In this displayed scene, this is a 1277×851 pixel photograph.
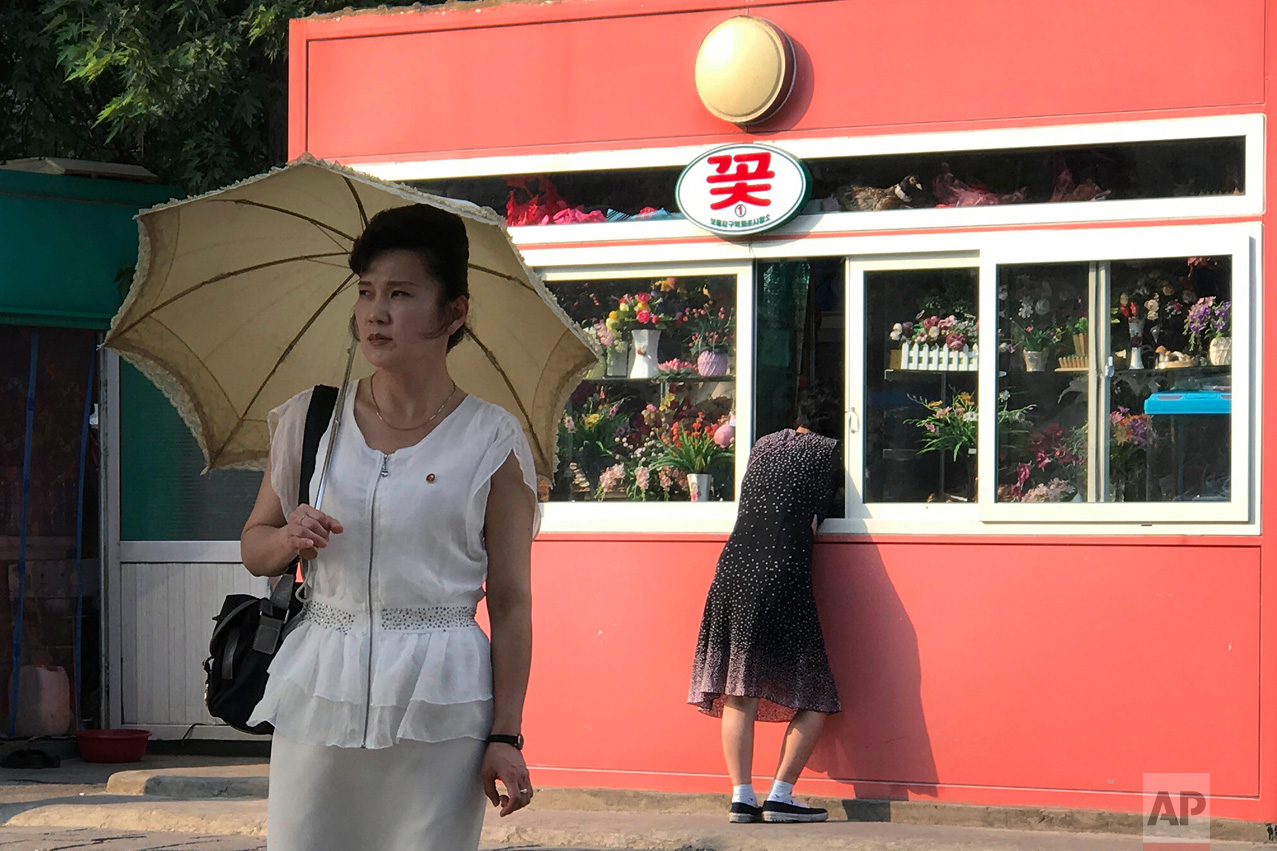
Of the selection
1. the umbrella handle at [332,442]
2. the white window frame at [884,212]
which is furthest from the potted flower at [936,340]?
the umbrella handle at [332,442]

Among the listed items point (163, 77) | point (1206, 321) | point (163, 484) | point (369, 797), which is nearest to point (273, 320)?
point (369, 797)

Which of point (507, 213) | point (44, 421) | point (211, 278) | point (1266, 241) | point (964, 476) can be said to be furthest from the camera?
point (44, 421)

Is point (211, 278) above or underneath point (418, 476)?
Result: above

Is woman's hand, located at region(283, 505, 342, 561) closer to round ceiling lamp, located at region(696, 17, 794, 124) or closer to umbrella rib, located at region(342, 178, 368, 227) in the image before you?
umbrella rib, located at region(342, 178, 368, 227)

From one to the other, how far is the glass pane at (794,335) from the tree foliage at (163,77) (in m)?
3.86

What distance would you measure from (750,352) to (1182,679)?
2.41m

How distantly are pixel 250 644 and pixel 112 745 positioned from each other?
7146mm

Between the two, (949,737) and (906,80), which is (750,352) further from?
(949,737)

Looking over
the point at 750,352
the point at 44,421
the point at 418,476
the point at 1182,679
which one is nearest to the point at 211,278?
the point at 418,476

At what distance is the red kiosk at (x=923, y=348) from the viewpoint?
710 cm

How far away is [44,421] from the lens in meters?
10.1

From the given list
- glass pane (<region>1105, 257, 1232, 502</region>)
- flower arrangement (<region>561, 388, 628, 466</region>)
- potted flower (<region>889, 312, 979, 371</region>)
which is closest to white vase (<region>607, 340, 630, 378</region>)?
flower arrangement (<region>561, 388, 628, 466</region>)

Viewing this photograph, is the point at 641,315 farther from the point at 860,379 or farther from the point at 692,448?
the point at 860,379

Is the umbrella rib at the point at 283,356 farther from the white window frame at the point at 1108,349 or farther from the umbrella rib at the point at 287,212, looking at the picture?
the white window frame at the point at 1108,349
